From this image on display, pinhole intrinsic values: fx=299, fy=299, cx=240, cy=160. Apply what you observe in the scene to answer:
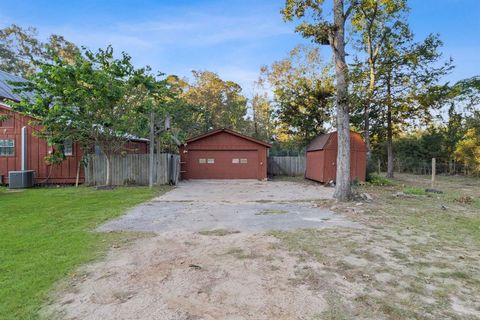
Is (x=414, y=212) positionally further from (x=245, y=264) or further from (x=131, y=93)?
(x=131, y=93)

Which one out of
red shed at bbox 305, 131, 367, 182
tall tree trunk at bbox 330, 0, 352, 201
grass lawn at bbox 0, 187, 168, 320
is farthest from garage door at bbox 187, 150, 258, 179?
grass lawn at bbox 0, 187, 168, 320

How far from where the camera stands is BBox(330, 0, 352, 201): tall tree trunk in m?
9.11

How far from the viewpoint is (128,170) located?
13656 millimetres

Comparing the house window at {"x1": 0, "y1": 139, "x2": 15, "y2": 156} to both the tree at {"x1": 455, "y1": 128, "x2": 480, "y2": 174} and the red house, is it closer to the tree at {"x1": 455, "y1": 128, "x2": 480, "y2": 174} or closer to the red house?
the red house

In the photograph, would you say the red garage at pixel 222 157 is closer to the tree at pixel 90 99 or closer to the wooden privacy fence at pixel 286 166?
the wooden privacy fence at pixel 286 166

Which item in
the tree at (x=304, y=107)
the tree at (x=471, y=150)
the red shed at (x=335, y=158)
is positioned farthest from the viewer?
the tree at (x=471, y=150)

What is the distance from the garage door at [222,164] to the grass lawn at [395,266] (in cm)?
1195

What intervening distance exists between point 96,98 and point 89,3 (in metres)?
3.26

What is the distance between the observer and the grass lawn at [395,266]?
2631 millimetres

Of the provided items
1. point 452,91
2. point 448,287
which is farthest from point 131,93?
point 452,91

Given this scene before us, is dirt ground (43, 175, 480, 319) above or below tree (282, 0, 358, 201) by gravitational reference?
below

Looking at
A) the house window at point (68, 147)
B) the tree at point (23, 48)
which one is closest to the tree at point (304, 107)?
the house window at point (68, 147)

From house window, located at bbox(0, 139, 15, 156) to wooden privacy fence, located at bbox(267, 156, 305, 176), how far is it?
1456cm

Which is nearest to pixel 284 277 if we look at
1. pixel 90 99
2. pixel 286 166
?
pixel 90 99
